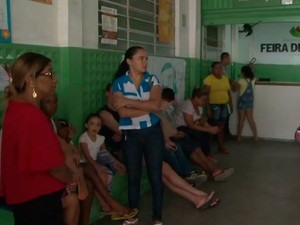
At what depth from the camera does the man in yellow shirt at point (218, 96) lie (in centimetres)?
656

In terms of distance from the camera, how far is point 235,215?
3871 mm

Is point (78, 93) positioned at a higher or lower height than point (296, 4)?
lower

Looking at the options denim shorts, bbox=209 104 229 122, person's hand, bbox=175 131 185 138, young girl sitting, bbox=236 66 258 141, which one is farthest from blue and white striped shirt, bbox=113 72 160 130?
young girl sitting, bbox=236 66 258 141

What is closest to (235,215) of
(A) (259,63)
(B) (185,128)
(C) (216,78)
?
(B) (185,128)

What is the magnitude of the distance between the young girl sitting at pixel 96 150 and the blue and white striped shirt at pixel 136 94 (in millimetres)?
338

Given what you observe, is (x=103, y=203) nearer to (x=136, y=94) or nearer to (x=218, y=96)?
(x=136, y=94)

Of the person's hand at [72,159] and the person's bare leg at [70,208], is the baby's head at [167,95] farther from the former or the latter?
the person's bare leg at [70,208]

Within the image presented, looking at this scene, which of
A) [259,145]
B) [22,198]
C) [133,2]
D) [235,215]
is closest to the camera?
[22,198]

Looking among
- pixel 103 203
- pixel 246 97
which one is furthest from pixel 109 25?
pixel 246 97

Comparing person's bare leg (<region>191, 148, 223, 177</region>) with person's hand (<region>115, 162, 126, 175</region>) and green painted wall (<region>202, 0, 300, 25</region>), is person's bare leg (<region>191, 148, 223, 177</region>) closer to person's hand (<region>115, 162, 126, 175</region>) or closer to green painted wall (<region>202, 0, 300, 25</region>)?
person's hand (<region>115, 162, 126, 175</region>)

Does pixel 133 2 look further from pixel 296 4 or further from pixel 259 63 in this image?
pixel 259 63

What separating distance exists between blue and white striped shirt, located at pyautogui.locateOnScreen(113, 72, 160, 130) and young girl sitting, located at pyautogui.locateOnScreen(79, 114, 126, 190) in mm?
338

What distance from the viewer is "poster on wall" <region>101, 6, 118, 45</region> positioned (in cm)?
434

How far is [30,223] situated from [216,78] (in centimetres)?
499
